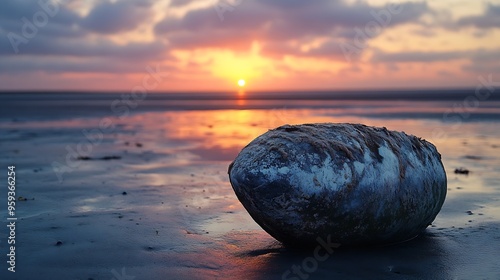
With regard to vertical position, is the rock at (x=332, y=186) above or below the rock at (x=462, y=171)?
above

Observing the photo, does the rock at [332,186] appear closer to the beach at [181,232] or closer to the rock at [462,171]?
the beach at [181,232]

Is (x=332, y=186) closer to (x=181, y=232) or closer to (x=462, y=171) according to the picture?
Answer: (x=181, y=232)

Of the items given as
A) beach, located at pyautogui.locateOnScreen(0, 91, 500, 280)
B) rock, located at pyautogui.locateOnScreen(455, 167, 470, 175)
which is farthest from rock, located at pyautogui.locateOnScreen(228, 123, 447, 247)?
rock, located at pyautogui.locateOnScreen(455, 167, 470, 175)

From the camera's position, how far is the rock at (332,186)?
502 cm

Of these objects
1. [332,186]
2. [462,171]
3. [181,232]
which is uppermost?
[332,186]

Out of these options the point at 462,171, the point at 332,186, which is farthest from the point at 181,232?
the point at 462,171

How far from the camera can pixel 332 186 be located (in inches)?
200

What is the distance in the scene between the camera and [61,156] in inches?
505

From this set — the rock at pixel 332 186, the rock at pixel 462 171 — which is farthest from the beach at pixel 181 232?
the rock at pixel 332 186

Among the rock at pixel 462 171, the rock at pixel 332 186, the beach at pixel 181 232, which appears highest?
the rock at pixel 332 186

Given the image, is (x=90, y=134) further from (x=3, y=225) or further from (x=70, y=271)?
(x=70, y=271)

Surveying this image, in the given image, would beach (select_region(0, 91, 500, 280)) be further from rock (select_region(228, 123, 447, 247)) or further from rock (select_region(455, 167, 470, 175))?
rock (select_region(228, 123, 447, 247))

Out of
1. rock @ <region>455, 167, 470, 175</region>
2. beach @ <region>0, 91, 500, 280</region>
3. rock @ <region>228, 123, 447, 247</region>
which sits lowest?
beach @ <region>0, 91, 500, 280</region>

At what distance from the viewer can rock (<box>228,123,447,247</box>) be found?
5.02 m
